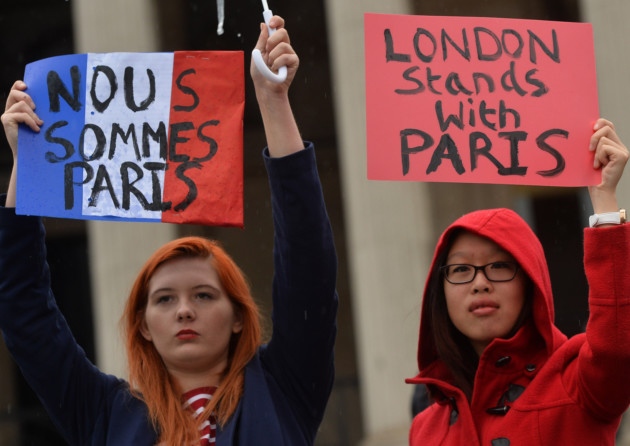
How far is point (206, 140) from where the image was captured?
157 inches

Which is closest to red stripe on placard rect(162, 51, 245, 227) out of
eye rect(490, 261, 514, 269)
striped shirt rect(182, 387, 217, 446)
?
striped shirt rect(182, 387, 217, 446)

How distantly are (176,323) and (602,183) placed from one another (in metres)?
1.34

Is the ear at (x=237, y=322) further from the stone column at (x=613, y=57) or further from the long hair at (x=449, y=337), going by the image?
the stone column at (x=613, y=57)

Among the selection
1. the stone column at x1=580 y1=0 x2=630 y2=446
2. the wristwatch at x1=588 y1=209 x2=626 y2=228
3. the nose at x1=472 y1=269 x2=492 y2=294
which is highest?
the stone column at x1=580 y1=0 x2=630 y2=446

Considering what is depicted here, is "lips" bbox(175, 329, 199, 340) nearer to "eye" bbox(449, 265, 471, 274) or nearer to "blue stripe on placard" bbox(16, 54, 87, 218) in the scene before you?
"blue stripe on placard" bbox(16, 54, 87, 218)

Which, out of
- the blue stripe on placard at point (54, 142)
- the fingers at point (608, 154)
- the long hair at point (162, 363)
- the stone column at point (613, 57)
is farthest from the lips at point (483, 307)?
the stone column at point (613, 57)

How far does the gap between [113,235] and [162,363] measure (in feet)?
34.5

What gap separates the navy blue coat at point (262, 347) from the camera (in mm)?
3761

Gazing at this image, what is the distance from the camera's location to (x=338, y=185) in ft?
57.2

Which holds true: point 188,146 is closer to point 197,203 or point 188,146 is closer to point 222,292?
point 197,203

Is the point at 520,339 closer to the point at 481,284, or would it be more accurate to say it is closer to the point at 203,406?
the point at 481,284

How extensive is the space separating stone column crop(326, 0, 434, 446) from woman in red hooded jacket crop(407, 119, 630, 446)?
8588 mm

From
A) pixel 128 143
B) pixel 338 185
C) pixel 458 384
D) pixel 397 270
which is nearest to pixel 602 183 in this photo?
pixel 458 384

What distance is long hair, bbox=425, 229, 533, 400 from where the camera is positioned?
3.93 meters
